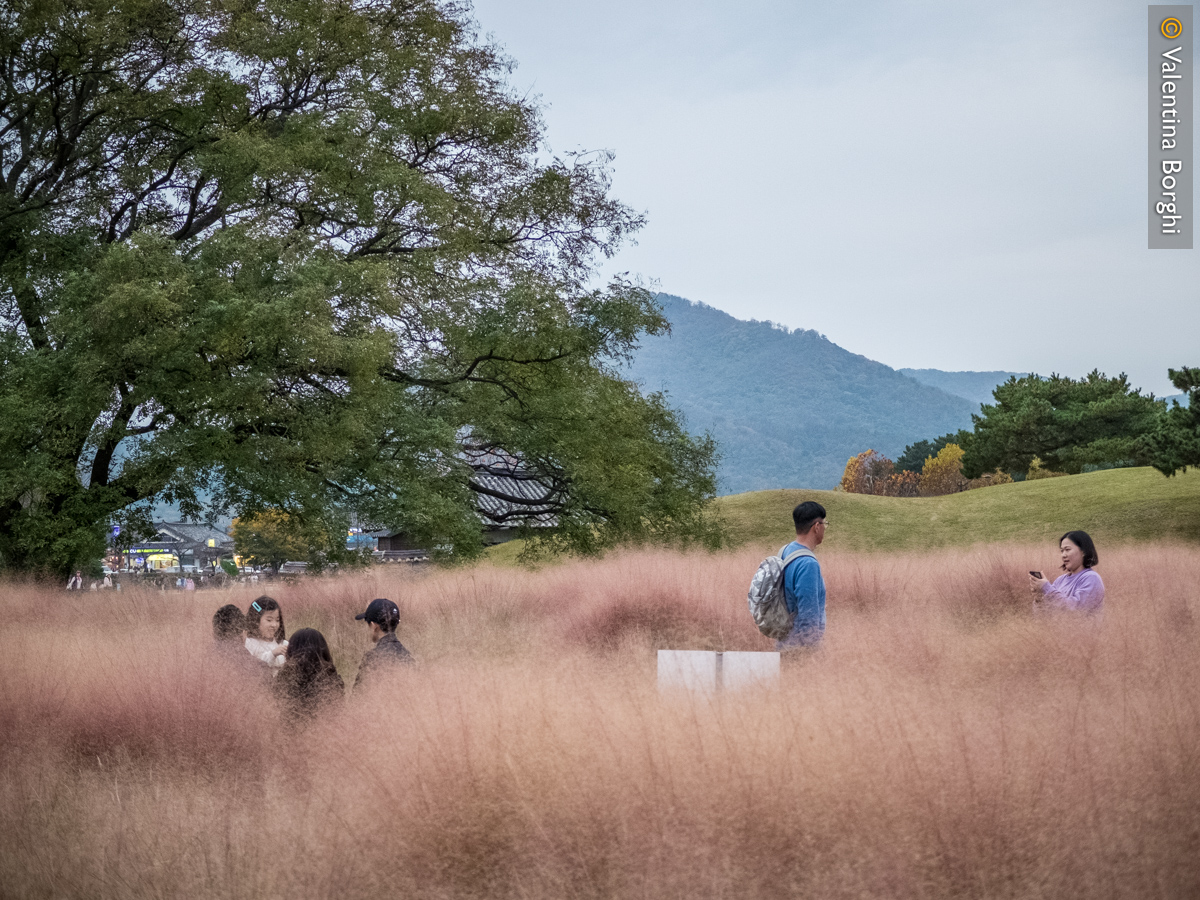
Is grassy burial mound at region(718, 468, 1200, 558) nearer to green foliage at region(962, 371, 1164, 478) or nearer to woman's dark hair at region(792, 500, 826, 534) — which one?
green foliage at region(962, 371, 1164, 478)

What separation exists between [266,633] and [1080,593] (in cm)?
566

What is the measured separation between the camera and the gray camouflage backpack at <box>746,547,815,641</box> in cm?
603

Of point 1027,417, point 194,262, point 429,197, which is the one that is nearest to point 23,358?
point 194,262

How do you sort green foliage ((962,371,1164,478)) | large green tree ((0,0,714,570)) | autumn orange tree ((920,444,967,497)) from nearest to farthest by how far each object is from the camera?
large green tree ((0,0,714,570))
green foliage ((962,371,1164,478))
autumn orange tree ((920,444,967,497))

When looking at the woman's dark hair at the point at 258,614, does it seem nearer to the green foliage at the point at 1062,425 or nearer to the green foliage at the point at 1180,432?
the green foliage at the point at 1180,432

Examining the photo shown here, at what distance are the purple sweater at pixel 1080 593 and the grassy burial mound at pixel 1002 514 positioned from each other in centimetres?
2273

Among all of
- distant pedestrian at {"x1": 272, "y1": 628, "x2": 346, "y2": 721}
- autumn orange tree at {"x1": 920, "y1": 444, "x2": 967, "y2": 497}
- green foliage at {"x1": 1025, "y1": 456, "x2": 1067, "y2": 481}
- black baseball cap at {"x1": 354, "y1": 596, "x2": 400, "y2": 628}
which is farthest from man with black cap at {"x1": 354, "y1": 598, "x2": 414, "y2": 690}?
autumn orange tree at {"x1": 920, "y1": 444, "x2": 967, "y2": 497}

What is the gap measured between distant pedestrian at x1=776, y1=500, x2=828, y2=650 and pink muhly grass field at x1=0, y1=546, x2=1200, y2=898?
201 millimetres

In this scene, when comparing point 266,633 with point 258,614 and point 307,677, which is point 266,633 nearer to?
point 258,614

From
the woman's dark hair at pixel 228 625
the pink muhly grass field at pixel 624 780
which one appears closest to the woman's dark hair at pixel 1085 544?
the pink muhly grass field at pixel 624 780

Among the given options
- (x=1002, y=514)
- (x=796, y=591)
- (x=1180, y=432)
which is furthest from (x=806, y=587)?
(x=1002, y=514)

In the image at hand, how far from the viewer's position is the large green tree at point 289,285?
48.1 ft

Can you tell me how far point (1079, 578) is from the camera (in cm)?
740

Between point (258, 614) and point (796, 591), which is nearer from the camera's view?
point (796, 591)
